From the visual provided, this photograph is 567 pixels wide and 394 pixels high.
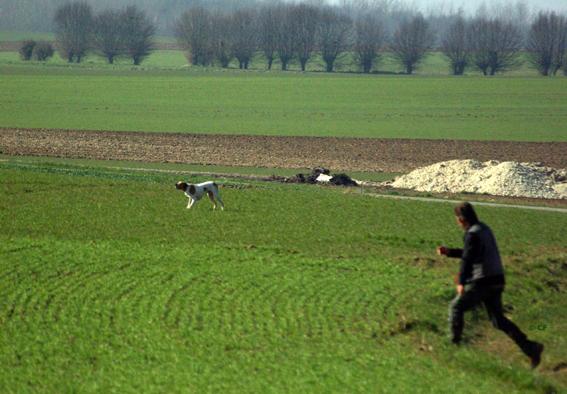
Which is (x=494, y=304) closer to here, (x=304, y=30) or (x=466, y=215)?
(x=466, y=215)

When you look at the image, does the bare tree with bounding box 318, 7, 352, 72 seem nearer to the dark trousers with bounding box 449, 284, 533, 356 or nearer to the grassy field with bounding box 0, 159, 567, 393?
the grassy field with bounding box 0, 159, 567, 393

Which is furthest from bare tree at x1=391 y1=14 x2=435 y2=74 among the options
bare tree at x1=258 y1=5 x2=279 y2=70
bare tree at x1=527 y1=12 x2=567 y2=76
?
bare tree at x1=258 y1=5 x2=279 y2=70

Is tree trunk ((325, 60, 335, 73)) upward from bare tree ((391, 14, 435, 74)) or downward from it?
downward

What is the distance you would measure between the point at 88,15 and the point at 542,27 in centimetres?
8621

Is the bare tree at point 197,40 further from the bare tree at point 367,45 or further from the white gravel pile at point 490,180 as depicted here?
the white gravel pile at point 490,180

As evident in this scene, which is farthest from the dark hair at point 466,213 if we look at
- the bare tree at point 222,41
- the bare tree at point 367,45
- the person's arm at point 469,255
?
the bare tree at point 222,41

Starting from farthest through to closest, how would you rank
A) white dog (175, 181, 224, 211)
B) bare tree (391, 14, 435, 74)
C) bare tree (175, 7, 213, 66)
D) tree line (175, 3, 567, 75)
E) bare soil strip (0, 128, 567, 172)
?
1. bare tree (175, 7, 213, 66)
2. bare tree (391, 14, 435, 74)
3. tree line (175, 3, 567, 75)
4. bare soil strip (0, 128, 567, 172)
5. white dog (175, 181, 224, 211)

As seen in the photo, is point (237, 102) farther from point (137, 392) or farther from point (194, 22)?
point (194, 22)

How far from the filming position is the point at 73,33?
186 m

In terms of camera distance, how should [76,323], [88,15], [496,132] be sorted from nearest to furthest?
[76,323] → [496,132] → [88,15]

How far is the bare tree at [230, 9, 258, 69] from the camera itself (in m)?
175

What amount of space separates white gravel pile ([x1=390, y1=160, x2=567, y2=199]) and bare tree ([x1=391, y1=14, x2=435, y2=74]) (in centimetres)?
12461

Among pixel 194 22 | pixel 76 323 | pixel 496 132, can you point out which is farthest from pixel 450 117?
pixel 194 22

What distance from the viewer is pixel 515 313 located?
1991 centimetres
